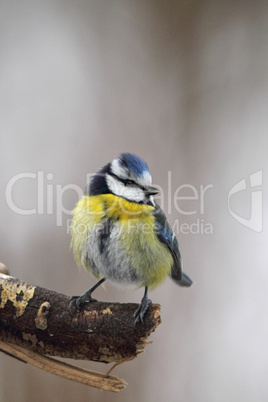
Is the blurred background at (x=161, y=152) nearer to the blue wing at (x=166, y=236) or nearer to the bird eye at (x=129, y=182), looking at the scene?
the blue wing at (x=166, y=236)

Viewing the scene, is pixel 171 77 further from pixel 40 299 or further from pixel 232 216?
Result: pixel 40 299

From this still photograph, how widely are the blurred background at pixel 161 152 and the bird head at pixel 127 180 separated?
1.72ft

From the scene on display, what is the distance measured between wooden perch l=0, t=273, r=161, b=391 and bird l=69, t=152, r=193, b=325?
0.58 ft

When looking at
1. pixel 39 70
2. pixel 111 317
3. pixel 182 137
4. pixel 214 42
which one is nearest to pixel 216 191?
pixel 182 137

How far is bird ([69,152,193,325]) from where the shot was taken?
1.19m

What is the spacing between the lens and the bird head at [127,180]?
1.20 metres

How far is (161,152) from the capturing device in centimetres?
188

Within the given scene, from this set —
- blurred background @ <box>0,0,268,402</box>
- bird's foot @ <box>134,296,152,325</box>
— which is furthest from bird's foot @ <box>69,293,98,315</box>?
blurred background @ <box>0,0,268,402</box>

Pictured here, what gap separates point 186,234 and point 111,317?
90cm

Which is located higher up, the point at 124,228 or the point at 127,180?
the point at 127,180

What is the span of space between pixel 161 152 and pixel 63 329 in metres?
1.00

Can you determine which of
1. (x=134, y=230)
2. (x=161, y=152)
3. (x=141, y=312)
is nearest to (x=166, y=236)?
(x=134, y=230)

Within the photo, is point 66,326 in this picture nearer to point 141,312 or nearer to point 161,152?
point 141,312

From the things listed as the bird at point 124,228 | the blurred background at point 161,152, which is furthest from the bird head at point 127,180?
the blurred background at point 161,152
